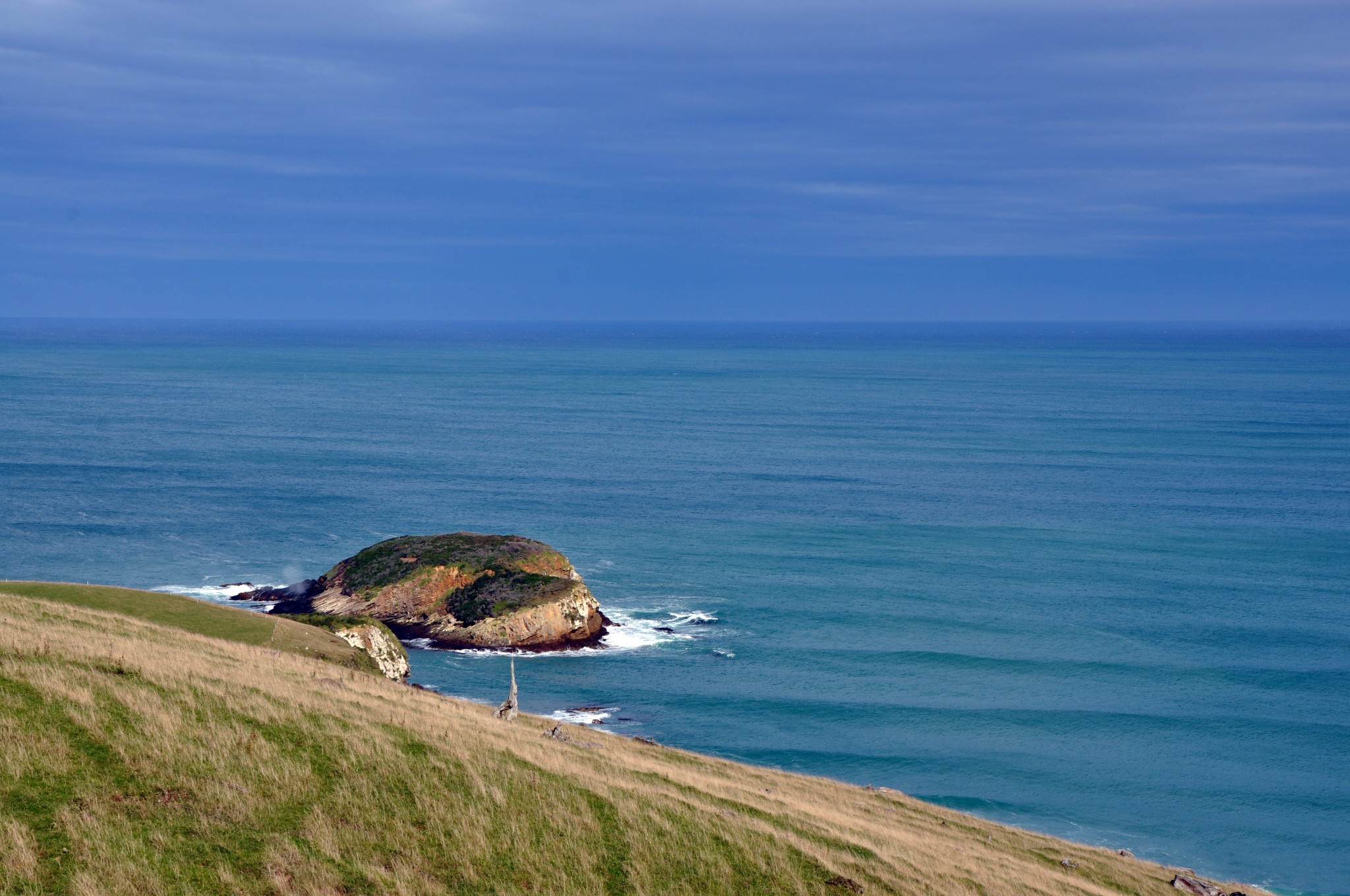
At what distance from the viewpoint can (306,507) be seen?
9506cm

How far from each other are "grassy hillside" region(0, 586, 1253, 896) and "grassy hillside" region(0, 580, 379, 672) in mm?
14794

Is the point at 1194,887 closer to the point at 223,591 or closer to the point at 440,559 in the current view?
the point at 440,559

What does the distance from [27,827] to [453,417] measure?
159 m

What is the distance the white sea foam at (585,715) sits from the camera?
4956 cm

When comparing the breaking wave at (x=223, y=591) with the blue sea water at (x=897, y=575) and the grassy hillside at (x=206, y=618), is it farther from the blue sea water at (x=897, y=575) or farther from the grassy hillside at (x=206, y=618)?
the grassy hillside at (x=206, y=618)

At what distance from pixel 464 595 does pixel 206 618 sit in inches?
874

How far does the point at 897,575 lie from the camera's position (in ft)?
254

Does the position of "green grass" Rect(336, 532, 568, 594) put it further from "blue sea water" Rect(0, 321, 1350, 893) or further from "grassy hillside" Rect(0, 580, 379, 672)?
"grassy hillside" Rect(0, 580, 379, 672)

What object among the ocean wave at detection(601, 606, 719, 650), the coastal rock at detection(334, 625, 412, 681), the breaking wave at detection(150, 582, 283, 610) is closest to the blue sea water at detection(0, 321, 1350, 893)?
the ocean wave at detection(601, 606, 719, 650)

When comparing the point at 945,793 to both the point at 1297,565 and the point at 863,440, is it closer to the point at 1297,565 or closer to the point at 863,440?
the point at 1297,565

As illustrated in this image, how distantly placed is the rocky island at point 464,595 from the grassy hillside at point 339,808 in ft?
116

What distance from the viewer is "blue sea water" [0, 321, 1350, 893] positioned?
48.6 metres

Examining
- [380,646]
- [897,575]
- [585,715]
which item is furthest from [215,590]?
[897,575]

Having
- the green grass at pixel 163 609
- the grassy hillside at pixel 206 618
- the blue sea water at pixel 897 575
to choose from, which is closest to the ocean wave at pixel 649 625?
the blue sea water at pixel 897 575
